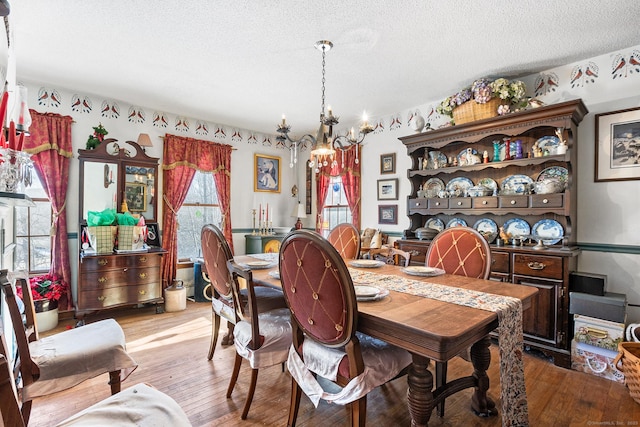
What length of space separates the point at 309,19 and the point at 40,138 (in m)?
A: 3.08

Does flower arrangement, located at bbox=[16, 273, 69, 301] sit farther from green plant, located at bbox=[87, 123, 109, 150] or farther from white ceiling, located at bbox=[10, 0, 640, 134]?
white ceiling, located at bbox=[10, 0, 640, 134]

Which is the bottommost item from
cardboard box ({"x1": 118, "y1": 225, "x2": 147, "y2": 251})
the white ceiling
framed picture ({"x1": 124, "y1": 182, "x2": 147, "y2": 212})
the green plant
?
cardboard box ({"x1": 118, "y1": 225, "x2": 147, "y2": 251})

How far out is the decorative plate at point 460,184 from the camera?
136 inches

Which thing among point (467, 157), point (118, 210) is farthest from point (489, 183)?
point (118, 210)

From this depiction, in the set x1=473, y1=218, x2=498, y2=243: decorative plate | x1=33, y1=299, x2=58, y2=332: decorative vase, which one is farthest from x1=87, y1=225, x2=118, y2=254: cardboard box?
x1=473, y1=218, x2=498, y2=243: decorative plate

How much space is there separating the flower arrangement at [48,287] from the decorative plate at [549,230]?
4.73 m

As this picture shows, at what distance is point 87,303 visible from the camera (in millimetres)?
3223

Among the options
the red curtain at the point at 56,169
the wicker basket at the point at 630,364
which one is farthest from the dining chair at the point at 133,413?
the red curtain at the point at 56,169

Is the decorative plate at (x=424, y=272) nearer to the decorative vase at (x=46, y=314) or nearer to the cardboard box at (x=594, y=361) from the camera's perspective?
the cardboard box at (x=594, y=361)

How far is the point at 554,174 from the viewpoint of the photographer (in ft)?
9.51

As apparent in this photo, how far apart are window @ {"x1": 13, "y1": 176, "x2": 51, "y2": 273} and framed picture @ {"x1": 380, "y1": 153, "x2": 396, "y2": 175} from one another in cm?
390

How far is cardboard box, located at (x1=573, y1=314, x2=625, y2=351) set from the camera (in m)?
2.27

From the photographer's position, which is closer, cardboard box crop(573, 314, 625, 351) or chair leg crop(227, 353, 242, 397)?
chair leg crop(227, 353, 242, 397)

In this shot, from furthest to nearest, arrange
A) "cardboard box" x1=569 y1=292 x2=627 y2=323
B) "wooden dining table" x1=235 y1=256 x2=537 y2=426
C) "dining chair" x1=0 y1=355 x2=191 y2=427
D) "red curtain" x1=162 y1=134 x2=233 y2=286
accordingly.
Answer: "red curtain" x1=162 y1=134 x2=233 y2=286, "cardboard box" x1=569 y1=292 x2=627 y2=323, "wooden dining table" x1=235 y1=256 x2=537 y2=426, "dining chair" x1=0 y1=355 x2=191 y2=427
